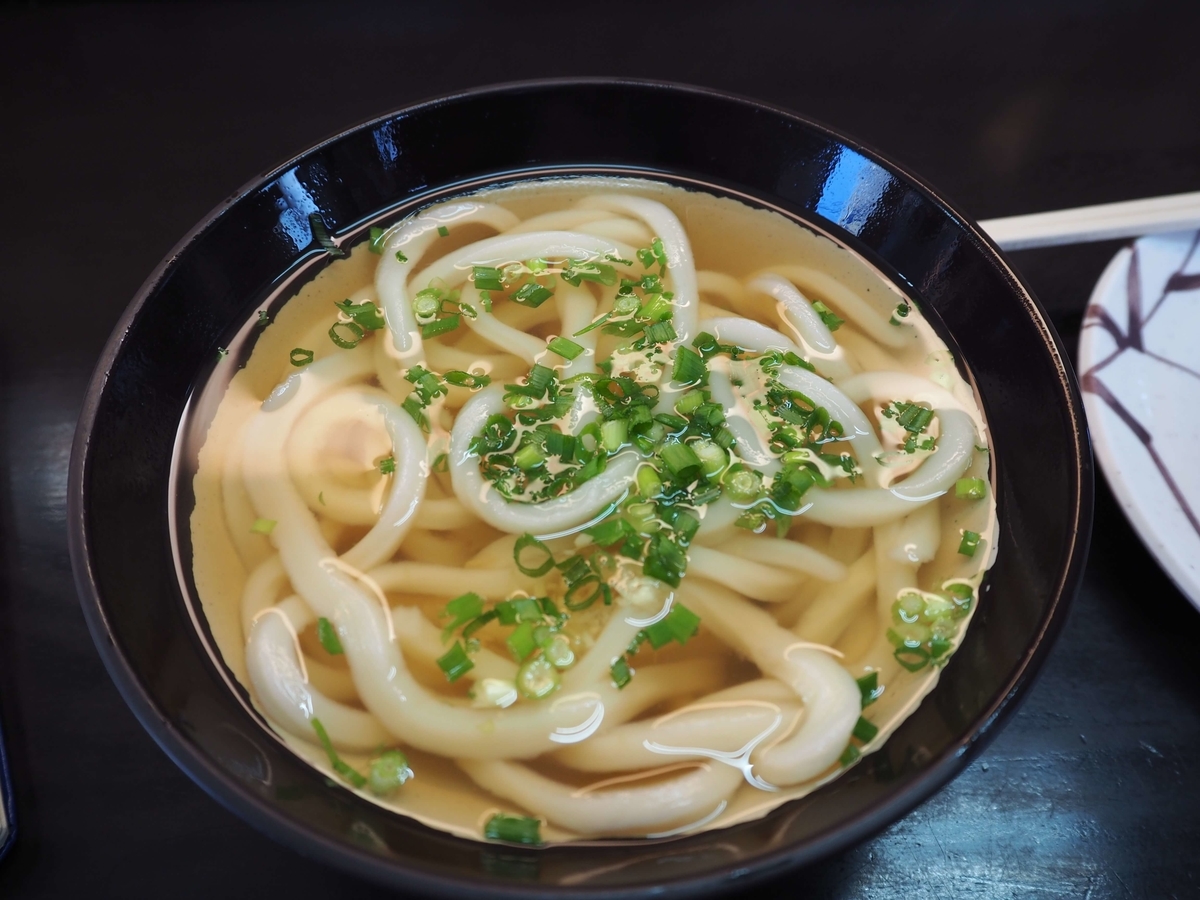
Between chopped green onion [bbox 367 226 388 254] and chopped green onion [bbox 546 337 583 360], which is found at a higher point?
chopped green onion [bbox 367 226 388 254]

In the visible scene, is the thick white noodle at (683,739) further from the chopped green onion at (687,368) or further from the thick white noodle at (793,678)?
the chopped green onion at (687,368)

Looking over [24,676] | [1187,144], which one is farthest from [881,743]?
[1187,144]

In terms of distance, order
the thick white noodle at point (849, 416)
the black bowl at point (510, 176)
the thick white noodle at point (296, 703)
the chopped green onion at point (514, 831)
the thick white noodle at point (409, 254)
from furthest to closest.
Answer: the thick white noodle at point (409, 254) → the thick white noodle at point (849, 416) → the thick white noodle at point (296, 703) → the chopped green onion at point (514, 831) → the black bowl at point (510, 176)

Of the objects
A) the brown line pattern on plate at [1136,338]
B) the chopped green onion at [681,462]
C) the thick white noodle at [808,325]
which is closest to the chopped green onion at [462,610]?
the chopped green onion at [681,462]

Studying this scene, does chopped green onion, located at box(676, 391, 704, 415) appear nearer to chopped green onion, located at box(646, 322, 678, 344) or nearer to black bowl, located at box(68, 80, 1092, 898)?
chopped green onion, located at box(646, 322, 678, 344)

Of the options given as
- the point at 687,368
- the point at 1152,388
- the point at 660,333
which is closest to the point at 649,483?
the point at 687,368

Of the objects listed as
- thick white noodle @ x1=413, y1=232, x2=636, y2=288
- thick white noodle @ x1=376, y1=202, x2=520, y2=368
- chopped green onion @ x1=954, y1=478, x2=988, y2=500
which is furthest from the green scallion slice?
chopped green onion @ x1=954, y1=478, x2=988, y2=500

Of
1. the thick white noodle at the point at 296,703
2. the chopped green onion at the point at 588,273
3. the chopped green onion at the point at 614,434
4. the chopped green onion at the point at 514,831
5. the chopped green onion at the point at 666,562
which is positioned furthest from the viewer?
the chopped green onion at the point at 588,273

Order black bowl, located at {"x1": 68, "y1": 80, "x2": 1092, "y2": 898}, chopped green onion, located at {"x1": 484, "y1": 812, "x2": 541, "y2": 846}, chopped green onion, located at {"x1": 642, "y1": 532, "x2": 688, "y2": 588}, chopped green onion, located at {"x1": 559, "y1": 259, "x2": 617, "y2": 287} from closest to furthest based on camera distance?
black bowl, located at {"x1": 68, "y1": 80, "x2": 1092, "y2": 898}
chopped green onion, located at {"x1": 484, "y1": 812, "x2": 541, "y2": 846}
chopped green onion, located at {"x1": 642, "y1": 532, "x2": 688, "y2": 588}
chopped green onion, located at {"x1": 559, "y1": 259, "x2": 617, "y2": 287}
